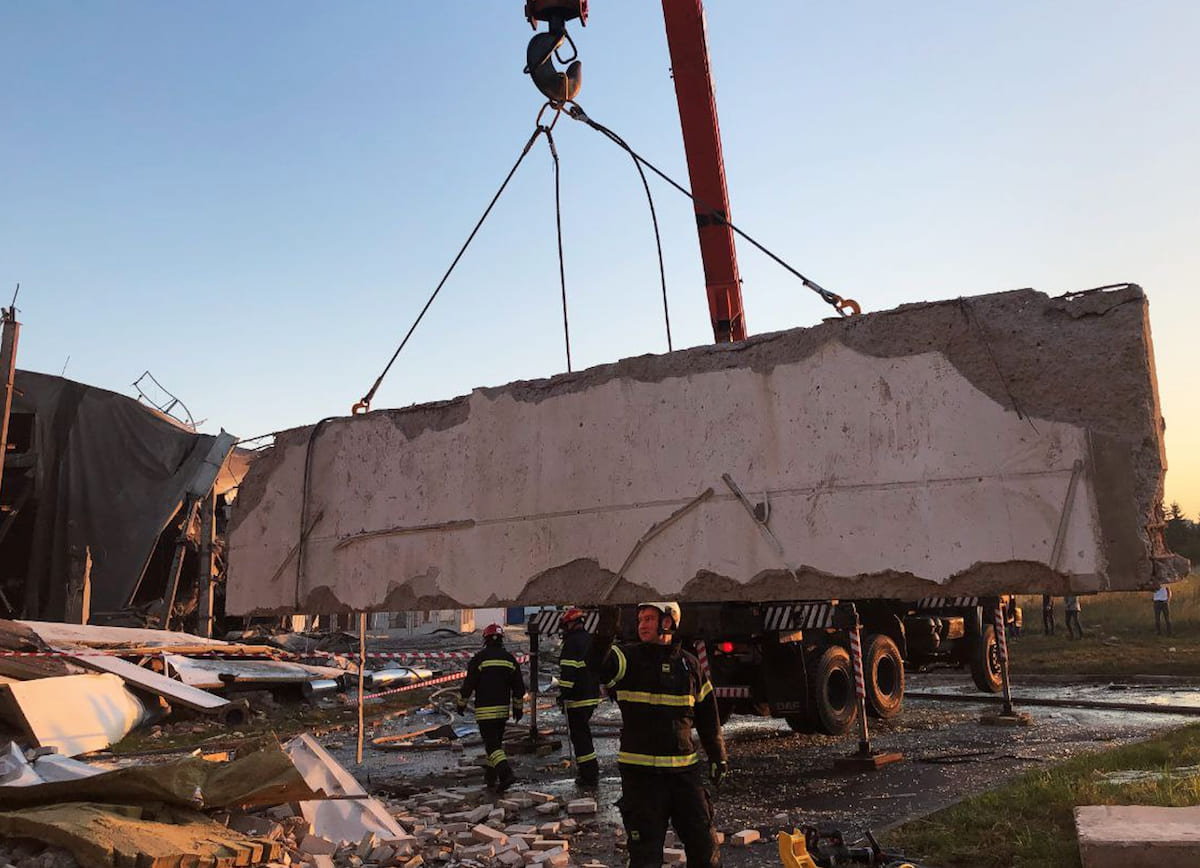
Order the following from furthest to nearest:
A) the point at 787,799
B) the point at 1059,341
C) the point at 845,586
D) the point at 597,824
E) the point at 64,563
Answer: the point at 64,563, the point at 787,799, the point at 597,824, the point at 845,586, the point at 1059,341

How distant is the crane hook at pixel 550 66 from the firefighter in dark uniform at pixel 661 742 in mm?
4018

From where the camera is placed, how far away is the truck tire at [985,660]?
43.0 feet

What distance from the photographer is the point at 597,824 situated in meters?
6.63

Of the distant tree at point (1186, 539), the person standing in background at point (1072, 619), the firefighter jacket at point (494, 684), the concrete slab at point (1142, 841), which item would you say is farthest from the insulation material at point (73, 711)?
the distant tree at point (1186, 539)

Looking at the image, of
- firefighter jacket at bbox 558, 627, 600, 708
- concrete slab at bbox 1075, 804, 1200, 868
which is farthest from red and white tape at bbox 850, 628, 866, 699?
concrete slab at bbox 1075, 804, 1200, 868

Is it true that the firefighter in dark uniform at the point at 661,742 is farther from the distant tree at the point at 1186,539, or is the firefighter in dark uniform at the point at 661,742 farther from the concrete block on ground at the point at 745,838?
the distant tree at the point at 1186,539

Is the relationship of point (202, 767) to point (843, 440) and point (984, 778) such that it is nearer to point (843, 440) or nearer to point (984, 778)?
point (843, 440)

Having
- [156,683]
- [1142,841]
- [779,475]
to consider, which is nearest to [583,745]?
[779,475]

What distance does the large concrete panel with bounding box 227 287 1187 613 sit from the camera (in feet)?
14.4

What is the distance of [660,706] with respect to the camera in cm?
473

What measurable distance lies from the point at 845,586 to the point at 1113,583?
1.23m

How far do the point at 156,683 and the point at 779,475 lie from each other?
388 inches

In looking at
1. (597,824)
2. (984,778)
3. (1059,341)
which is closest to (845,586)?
(1059,341)

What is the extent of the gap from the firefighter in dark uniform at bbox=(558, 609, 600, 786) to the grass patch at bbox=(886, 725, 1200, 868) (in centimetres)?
306
